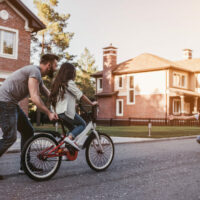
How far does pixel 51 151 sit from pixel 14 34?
1353cm

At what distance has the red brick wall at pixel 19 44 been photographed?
16891 millimetres

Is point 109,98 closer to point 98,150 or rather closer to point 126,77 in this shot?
point 126,77

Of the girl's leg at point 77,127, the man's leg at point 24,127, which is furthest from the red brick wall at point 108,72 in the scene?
the man's leg at point 24,127

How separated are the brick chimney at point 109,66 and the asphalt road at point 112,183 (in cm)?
3386

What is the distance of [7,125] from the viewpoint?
503cm

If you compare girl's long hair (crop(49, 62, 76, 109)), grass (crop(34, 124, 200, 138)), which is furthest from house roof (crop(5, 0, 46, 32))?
girl's long hair (crop(49, 62, 76, 109))

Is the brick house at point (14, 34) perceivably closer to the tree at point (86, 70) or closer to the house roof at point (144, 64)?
the house roof at point (144, 64)

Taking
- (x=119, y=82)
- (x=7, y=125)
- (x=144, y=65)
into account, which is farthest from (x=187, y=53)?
(x=7, y=125)

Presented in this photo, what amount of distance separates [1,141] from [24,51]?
44.0 feet

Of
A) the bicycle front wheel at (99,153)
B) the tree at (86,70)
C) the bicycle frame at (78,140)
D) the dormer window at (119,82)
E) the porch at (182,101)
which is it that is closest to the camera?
the bicycle frame at (78,140)

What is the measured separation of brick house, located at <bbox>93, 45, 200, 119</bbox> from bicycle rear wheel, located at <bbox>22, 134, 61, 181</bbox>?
1202 inches

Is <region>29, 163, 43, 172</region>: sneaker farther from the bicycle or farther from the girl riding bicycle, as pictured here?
the girl riding bicycle

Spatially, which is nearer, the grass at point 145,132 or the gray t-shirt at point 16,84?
the gray t-shirt at point 16,84

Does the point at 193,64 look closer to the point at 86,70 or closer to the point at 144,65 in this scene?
the point at 144,65
